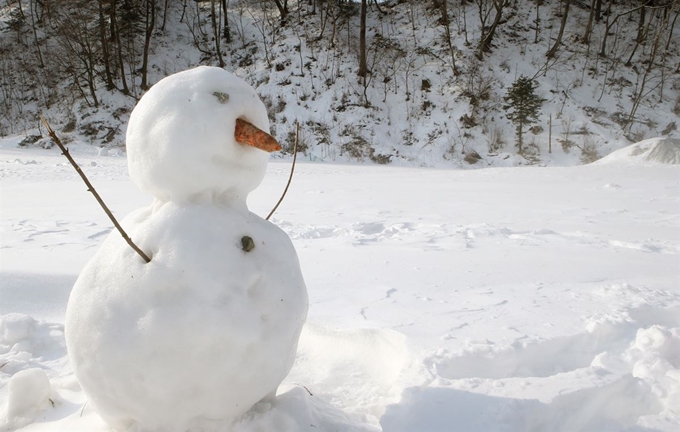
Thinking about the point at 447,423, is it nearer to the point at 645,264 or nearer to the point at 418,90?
the point at 645,264

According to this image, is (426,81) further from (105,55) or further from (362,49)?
(105,55)

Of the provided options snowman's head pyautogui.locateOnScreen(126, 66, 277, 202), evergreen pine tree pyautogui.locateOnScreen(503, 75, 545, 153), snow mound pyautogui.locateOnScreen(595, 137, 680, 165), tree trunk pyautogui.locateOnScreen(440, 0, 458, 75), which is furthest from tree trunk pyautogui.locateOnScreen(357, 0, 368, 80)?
snowman's head pyautogui.locateOnScreen(126, 66, 277, 202)

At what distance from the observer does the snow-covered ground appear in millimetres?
1622

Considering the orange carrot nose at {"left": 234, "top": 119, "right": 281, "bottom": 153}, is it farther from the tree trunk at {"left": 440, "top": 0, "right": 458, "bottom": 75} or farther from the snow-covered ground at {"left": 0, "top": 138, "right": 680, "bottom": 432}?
the tree trunk at {"left": 440, "top": 0, "right": 458, "bottom": 75}

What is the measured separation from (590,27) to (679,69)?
3.27 m

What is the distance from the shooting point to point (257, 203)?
17.8 feet

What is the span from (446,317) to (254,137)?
55.5 inches

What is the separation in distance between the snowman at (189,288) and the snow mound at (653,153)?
29.5 ft

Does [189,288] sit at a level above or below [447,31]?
below

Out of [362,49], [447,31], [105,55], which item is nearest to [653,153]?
[447,31]

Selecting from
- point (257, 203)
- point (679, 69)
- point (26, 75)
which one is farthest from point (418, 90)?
point (26, 75)

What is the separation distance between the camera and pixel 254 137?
1379 millimetres

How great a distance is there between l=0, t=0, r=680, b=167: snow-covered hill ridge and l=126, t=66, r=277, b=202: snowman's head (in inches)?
469

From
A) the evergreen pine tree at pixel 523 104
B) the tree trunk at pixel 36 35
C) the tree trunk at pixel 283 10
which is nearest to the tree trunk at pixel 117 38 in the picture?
the tree trunk at pixel 36 35
